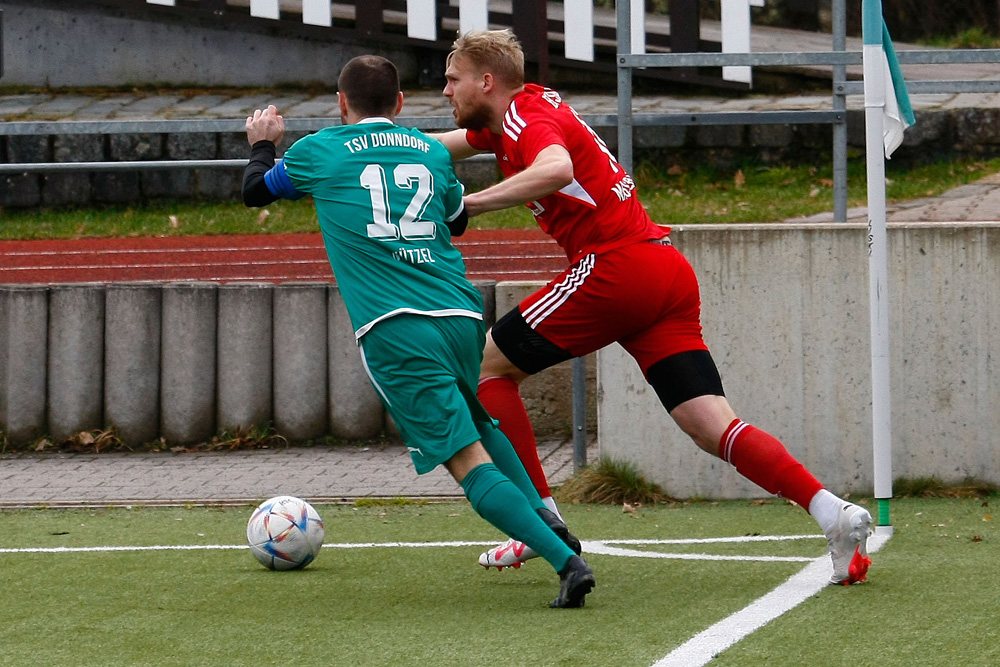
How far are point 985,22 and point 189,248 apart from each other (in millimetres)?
15342

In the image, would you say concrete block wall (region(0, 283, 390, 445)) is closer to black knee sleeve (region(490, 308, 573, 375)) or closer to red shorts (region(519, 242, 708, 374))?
black knee sleeve (region(490, 308, 573, 375))

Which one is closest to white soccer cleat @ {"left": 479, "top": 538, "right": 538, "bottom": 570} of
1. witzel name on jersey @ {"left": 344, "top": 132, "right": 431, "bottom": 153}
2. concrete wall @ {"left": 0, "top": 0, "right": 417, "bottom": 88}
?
witzel name on jersey @ {"left": 344, "top": 132, "right": 431, "bottom": 153}

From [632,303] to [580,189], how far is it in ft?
1.43

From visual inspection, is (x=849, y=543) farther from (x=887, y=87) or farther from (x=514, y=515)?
(x=887, y=87)

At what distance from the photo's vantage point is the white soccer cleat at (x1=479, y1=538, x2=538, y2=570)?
5051mm

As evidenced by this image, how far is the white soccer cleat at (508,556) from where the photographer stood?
5.05 m

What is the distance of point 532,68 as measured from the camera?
14.6 meters

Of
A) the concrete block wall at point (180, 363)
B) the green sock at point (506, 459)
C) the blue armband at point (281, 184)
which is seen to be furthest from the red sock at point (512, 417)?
the concrete block wall at point (180, 363)

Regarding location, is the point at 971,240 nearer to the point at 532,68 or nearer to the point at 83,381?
the point at 83,381

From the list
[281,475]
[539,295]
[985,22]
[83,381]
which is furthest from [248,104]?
[985,22]

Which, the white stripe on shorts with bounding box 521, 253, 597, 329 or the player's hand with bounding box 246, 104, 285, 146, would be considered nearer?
the player's hand with bounding box 246, 104, 285, 146

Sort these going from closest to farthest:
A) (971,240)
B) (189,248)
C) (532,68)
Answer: (971,240) → (189,248) → (532,68)

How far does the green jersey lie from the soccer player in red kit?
0.20 metres

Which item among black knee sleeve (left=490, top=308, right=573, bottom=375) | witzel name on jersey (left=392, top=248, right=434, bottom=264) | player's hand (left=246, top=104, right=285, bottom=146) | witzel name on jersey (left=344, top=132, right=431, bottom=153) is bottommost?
black knee sleeve (left=490, top=308, right=573, bottom=375)
